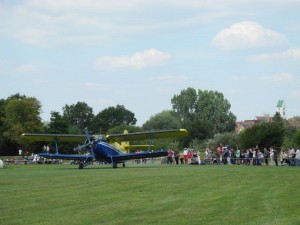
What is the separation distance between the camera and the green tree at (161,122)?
464ft

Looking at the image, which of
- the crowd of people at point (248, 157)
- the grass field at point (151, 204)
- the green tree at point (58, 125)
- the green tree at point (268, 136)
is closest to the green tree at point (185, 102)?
the green tree at point (58, 125)

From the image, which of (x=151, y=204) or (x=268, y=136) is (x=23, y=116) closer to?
(x=268, y=136)

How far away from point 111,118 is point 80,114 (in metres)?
9.35

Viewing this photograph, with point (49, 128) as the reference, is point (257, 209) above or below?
below

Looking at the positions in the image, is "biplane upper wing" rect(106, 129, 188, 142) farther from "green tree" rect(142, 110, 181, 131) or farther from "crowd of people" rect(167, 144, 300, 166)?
"green tree" rect(142, 110, 181, 131)

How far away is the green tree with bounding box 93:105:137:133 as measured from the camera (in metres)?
160

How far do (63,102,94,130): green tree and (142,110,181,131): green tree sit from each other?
23.0 metres

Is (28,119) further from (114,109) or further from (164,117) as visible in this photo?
(114,109)

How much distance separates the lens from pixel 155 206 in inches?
554

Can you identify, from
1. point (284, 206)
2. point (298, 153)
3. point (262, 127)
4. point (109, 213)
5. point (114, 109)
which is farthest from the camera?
point (114, 109)

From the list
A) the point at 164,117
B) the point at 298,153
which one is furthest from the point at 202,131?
the point at 298,153

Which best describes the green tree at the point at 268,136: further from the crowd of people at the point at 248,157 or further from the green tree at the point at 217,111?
the green tree at the point at 217,111

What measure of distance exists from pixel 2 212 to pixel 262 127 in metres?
67.0

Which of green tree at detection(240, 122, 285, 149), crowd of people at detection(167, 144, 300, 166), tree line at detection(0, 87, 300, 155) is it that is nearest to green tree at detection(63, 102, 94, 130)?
tree line at detection(0, 87, 300, 155)
